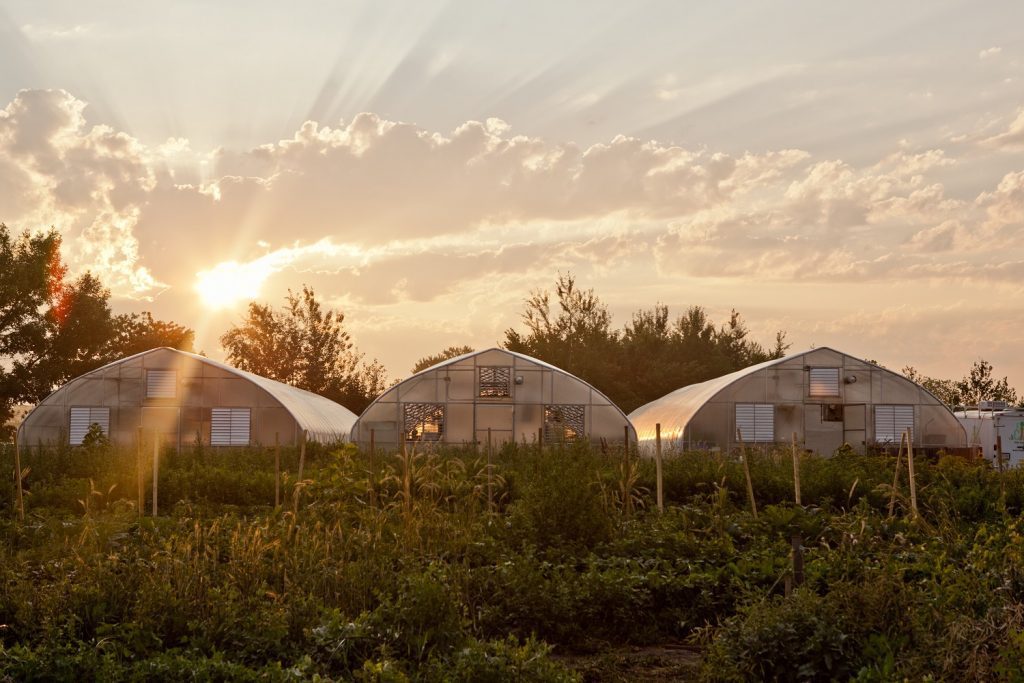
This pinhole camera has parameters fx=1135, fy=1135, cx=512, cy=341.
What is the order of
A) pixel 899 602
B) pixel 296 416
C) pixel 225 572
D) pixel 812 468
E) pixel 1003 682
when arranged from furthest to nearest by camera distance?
pixel 296 416
pixel 812 468
pixel 225 572
pixel 899 602
pixel 1003 682

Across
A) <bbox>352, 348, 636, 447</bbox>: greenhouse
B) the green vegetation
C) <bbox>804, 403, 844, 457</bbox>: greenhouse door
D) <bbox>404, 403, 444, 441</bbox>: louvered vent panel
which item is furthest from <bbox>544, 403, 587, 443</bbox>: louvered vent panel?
the green vegetation

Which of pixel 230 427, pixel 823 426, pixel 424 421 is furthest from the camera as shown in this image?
pixel 823 426

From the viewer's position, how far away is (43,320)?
4281 centimetres

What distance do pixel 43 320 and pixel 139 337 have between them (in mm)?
8353

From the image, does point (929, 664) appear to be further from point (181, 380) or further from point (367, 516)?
point (181, 380)

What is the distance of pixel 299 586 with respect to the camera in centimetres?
873

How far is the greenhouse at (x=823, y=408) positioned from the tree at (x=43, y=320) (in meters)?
24.7

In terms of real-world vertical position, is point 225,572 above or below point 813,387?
below

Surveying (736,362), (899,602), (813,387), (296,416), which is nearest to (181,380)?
(296,416)

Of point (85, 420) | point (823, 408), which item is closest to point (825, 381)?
point (823, 408)

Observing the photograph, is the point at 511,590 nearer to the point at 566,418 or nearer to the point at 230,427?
the point at 566,418

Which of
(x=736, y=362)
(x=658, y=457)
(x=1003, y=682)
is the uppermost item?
(x=736, y=362)

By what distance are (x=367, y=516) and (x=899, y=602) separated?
218 inches

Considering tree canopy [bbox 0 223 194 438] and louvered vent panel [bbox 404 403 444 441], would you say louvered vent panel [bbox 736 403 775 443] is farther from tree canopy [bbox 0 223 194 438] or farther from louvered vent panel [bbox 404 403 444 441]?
tree canopy [bbox 0 223 194 438]
